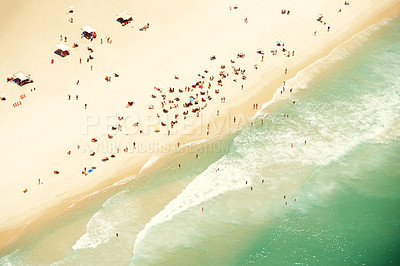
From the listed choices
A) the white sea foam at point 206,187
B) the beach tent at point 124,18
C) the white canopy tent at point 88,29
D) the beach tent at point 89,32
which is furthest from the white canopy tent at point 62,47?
the white sea foam at point 206,187

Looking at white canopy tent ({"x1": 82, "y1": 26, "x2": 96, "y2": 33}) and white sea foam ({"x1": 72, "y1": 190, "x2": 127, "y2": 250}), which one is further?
white canopy tent ({"x1": 82, "y1": 26, "x2": 96, "y2": 33})

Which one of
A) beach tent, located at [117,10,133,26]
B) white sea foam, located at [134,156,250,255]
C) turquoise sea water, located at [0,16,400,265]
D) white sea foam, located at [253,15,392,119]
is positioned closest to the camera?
turquoise sea water, located at [0,16,400,265]

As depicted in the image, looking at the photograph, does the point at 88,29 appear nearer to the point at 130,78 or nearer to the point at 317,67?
the point at 130,78

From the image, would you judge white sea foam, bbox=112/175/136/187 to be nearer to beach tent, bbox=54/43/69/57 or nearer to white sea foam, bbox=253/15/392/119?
white sea foam, bbox=253/15/392/119

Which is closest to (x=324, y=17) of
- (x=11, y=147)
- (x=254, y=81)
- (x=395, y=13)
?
(x=395, y=13)

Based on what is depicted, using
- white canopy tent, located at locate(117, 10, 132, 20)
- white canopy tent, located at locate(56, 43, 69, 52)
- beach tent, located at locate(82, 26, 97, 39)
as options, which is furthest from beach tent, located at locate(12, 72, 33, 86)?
white canopy tent, located at locate(117, 10, 132, 20)

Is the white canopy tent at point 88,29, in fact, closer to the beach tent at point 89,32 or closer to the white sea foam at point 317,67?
the beach tent at point 89,32
